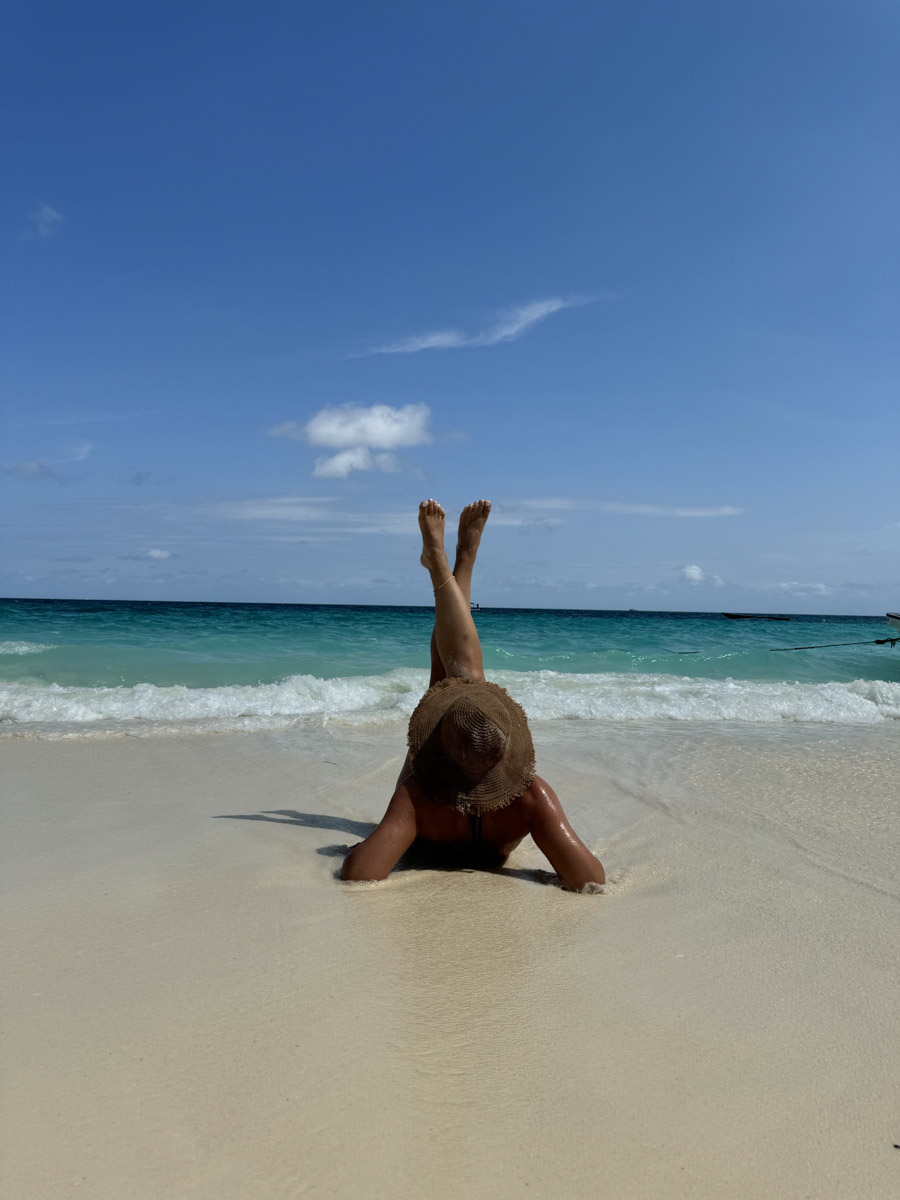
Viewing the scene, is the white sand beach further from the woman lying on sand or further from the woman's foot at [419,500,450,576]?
the woman's foot at [419,500,450,576]

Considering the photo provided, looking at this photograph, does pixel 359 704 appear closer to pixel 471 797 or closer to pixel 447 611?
pixel 447 611

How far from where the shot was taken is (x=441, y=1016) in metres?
2.29

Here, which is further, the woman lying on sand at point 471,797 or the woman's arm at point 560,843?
the woman's arm at point 560,843

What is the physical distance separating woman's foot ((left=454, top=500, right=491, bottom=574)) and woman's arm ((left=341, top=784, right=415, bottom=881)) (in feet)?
6.48

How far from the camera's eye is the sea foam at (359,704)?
325 inches

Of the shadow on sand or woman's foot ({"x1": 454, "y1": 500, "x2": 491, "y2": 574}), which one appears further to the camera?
woman's foot ({"x1": 454, "y1": 500, "x2": 491, "y2": 574})

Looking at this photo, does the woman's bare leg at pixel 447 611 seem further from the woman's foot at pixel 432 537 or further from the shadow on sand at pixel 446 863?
the shadow on sand at pixel 446 863

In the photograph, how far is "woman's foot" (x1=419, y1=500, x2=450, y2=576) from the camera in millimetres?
4652

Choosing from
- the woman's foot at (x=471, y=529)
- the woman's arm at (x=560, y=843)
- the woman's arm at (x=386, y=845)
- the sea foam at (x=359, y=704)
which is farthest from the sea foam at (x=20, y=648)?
the woman's arm at (x=560, y=843)

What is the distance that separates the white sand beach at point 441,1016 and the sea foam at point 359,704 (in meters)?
3.71

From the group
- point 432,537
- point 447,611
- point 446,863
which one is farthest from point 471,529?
point 446,863

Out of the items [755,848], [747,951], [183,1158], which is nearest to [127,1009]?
[183,1158]

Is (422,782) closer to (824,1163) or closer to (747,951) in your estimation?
(747,951)

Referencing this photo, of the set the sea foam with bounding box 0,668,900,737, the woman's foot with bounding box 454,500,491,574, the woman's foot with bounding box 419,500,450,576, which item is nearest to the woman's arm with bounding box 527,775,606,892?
the woman's foot with bounding box 419,500,450,576
